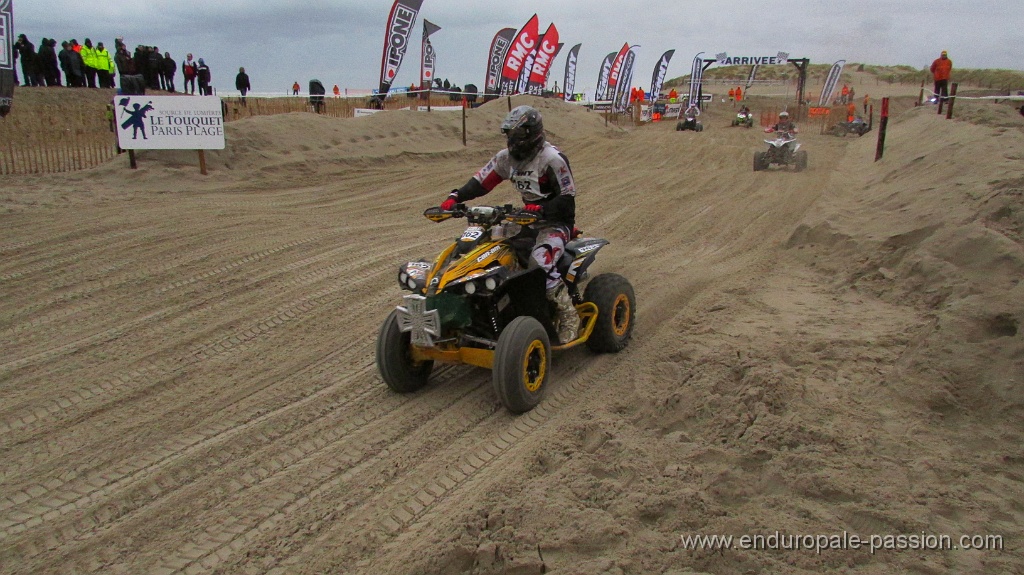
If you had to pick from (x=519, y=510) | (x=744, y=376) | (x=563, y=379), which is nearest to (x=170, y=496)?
(x=519, y=510)

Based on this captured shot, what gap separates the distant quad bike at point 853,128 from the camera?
941 inches

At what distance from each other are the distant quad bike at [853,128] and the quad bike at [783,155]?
10.6 meters

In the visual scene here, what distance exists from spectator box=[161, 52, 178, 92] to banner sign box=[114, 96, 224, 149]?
9.55m

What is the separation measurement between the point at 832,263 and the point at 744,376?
3.50 meters

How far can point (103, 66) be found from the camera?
20.3 m

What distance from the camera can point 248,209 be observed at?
411 inches

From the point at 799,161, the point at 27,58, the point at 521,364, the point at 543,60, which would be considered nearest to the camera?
the point at 521,364

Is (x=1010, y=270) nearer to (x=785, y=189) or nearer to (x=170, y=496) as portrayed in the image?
(x=170, y=496)

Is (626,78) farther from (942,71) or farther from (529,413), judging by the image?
(529,413)

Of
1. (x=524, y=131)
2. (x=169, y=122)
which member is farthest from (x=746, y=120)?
(x=524, y=131)

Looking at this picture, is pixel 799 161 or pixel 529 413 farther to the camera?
pixel 799 161

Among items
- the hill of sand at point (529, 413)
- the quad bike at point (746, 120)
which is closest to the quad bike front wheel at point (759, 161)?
the hill of sand at point (529, 413)

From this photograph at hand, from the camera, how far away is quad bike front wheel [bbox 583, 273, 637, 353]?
17.5ft

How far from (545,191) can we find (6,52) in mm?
10833
